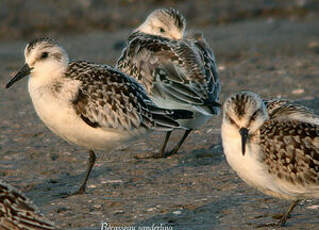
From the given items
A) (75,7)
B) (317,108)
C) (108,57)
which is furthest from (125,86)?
(75,7)

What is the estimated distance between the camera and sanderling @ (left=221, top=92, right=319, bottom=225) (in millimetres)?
6168

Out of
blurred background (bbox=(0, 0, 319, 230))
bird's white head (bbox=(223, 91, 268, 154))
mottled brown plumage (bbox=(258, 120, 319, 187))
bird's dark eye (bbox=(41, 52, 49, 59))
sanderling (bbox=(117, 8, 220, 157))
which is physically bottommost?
blurred background (bbox=(0, 0, 319, 230))

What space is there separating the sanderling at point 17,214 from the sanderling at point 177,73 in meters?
3.52

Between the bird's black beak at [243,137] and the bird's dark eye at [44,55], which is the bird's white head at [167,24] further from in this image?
the bird's black beak at [243,137]

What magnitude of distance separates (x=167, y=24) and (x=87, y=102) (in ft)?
8.14

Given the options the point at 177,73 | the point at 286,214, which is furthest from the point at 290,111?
the point at 177,73

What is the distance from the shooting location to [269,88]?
11328 mm

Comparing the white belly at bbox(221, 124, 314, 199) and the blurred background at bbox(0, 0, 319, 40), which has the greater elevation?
the white belly at bbox(221, 124, 314, 199)

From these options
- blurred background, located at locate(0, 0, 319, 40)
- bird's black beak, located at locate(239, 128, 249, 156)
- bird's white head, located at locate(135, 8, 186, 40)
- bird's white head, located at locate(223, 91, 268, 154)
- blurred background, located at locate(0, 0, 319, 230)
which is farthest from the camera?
blurred background, located at locate(0, 0, 319, 40)

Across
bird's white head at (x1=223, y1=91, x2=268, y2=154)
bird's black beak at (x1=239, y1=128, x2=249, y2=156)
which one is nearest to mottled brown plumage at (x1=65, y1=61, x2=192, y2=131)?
bird's white head at (x1=223, y1=91, x2=268, y2=154)

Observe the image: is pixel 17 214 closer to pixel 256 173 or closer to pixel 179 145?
pixel 256 173

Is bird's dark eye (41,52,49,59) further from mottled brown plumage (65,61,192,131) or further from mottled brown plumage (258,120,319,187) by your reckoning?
mottled brown plumage (258,120,319,187)

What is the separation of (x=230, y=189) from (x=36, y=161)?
2.28m

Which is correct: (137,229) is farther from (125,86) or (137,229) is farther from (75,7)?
(75,7)
